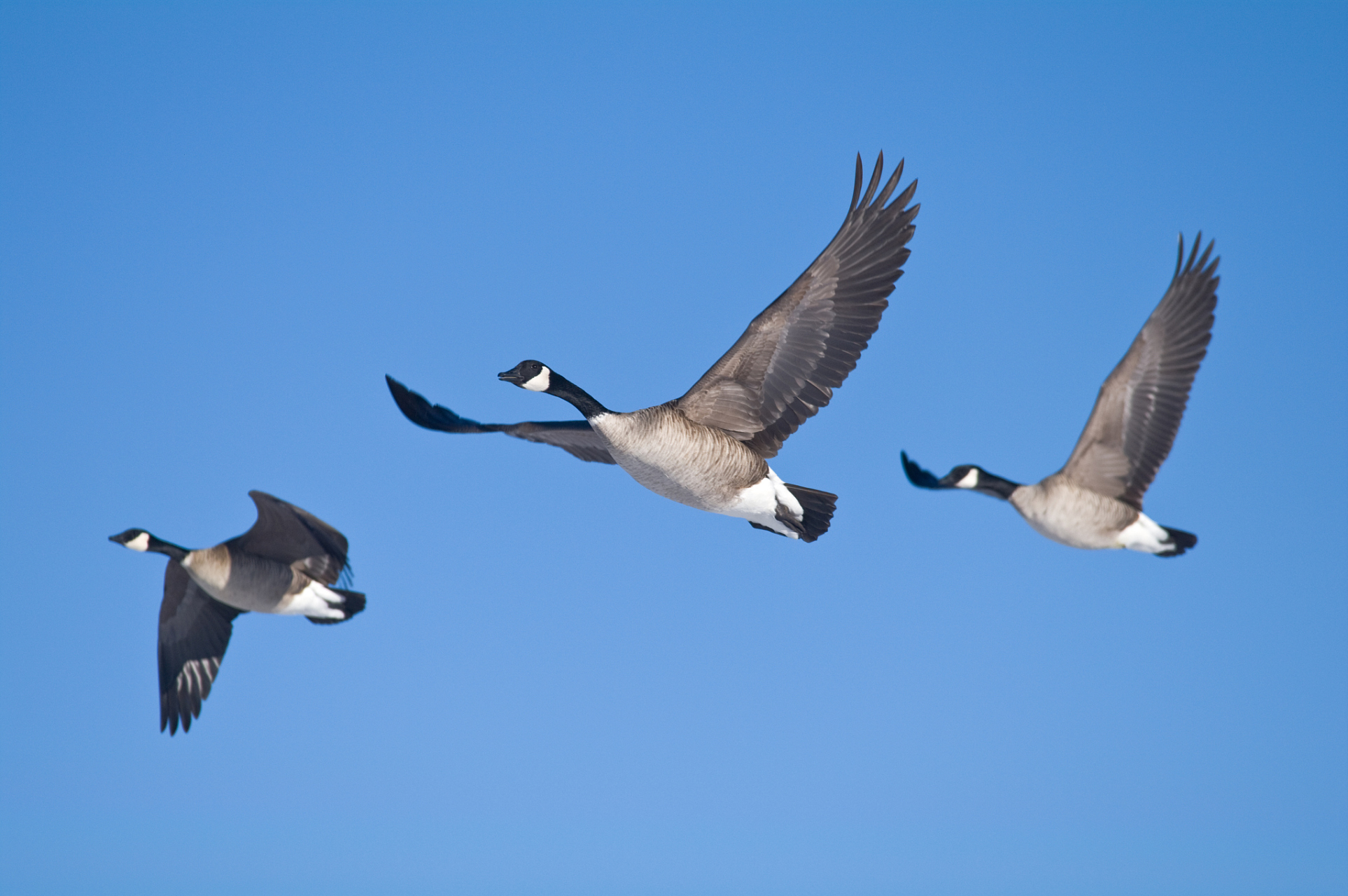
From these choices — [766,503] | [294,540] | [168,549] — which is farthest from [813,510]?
[168,549]

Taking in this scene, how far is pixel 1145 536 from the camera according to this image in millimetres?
11430

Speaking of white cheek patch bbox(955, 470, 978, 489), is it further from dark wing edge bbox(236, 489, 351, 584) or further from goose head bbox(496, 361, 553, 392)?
dark wing edge bbox(236, 489, 351, 584)

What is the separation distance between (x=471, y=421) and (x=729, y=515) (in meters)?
2.52

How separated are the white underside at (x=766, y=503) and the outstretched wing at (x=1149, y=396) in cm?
406

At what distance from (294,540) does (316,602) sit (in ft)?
1.95

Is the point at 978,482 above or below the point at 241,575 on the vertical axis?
above

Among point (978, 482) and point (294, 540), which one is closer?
point (294, 540)

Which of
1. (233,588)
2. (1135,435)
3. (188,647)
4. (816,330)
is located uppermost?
(1135,435)

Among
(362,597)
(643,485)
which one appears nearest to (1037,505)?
(643,485)

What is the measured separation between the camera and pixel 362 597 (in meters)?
10.1

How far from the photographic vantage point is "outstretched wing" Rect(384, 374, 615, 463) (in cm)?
929

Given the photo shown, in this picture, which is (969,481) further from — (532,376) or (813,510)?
(532,376)

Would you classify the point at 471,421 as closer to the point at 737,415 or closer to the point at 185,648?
the point at 737,415

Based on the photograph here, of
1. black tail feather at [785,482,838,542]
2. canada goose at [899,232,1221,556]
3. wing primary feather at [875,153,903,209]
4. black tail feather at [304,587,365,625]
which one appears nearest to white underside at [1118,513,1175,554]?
canada goose at [899,232,1221,556]
